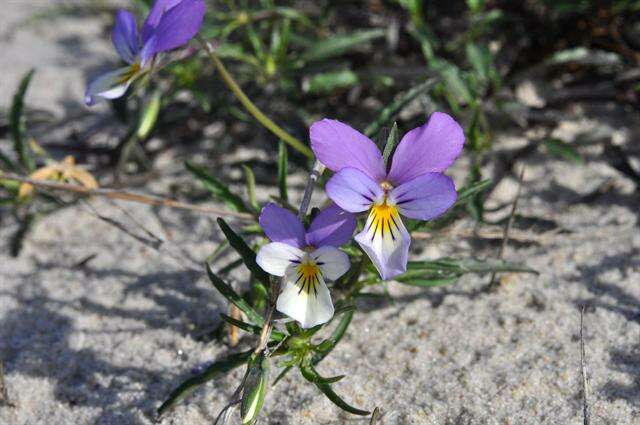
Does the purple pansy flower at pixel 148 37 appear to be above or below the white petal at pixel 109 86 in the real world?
above

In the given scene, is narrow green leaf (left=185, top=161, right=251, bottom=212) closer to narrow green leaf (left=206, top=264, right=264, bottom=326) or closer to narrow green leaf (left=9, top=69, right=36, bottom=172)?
narrow green leaf (left=206, top=264, right=264, bottom=326)

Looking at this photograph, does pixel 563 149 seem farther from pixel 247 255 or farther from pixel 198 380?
pixel 198 380

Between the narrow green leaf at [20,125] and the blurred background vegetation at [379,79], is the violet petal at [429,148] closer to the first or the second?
the blurred background vegetation at [379,79]

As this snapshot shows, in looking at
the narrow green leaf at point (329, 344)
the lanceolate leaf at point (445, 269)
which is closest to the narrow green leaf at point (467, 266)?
the lanceolate leaf at point (445, 269)

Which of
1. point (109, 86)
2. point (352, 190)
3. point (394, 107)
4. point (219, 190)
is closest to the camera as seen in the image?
point (352, 190)

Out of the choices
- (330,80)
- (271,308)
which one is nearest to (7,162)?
(330,80)

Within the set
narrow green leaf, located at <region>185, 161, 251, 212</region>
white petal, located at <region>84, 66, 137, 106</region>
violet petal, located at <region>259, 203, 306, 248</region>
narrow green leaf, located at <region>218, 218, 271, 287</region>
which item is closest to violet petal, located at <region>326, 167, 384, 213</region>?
violet petal, located at <region>259, 203, 306, 248</region>
